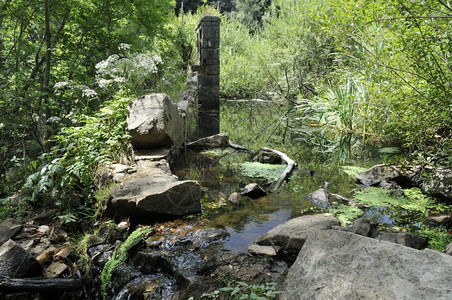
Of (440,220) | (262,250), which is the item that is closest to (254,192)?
(262,250)

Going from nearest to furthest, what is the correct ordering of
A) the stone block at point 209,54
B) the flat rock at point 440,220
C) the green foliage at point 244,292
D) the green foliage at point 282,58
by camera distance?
1. the green foliage at point 244,292
2. the flat rock at point 440,220
3. the stone block at point 209,54
4. the green foliage at point 282,58

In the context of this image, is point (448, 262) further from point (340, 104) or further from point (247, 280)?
point (340, 104)

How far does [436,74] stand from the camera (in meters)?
2.97

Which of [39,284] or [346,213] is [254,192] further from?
[39,284]

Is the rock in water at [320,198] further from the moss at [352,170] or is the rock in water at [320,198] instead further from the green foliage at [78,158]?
the green foliage at [78,158]

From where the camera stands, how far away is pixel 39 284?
242 cm

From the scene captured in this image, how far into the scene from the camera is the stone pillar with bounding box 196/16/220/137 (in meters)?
11.1

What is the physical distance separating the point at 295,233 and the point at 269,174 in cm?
227

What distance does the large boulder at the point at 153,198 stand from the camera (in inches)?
124

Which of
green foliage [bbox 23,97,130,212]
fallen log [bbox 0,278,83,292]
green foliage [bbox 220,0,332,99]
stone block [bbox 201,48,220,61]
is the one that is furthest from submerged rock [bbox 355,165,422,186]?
stone block [bbox 201,48,220,61]

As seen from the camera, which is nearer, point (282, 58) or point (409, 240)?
point (409, 240)

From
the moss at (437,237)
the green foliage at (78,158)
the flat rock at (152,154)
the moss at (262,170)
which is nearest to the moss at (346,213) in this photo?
the moss at (437,237)

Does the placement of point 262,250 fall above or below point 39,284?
above

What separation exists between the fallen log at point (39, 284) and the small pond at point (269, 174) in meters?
1.26
